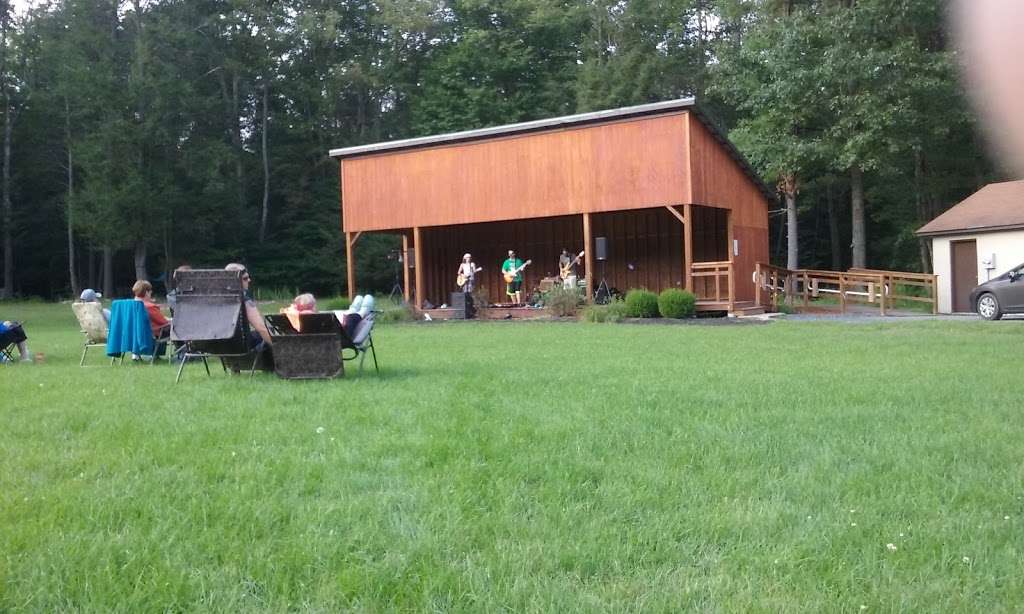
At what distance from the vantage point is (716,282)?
20.9m

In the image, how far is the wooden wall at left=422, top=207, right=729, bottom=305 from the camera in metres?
24.0

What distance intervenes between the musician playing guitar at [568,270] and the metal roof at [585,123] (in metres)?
3.43

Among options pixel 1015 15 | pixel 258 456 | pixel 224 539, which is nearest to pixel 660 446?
pixel 258 456

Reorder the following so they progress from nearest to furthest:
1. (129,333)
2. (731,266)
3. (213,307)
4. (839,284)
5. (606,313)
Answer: (213,307)
(129,333)
(606,313)
(731,266)
(839,284)

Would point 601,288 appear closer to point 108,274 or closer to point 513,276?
point 513,276

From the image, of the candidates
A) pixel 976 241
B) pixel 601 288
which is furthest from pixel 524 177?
pixel 976 241

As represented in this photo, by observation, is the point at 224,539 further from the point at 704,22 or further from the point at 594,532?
the point at 704,22

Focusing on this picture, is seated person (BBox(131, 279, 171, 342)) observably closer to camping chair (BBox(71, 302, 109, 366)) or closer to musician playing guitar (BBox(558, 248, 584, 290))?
camping chair (BBox(71, 302, 109, 366))

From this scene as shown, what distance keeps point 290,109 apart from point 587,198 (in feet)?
90.1

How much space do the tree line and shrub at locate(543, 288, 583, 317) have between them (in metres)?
12.7

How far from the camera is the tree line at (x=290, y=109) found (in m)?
36.1

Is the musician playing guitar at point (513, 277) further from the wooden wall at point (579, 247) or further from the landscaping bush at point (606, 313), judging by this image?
the landscaping bush at point (606, 313)

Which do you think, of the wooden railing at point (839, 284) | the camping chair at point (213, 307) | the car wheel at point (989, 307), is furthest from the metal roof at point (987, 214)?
the camping chair at point (213, 307)

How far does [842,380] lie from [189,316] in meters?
5.79
